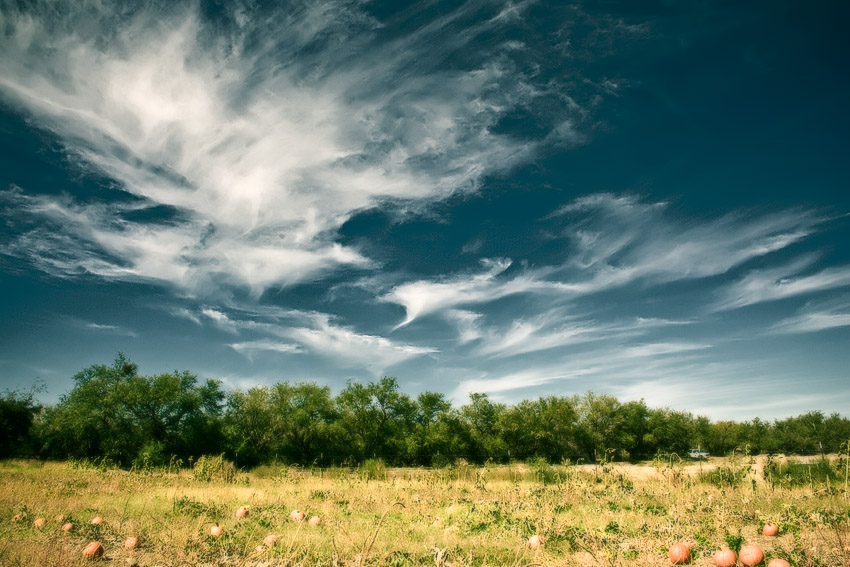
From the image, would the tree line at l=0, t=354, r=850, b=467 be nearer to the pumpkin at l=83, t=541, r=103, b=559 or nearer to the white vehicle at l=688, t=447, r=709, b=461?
the white vehicle at l=688, t=447, r=709, b=461

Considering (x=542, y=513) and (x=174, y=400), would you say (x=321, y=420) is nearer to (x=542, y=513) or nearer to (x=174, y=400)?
(x=174, y=400)

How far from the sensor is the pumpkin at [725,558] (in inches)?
249

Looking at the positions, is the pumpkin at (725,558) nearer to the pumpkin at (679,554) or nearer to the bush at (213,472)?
the pumpkin at (679,554)

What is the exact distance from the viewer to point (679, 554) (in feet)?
21.7

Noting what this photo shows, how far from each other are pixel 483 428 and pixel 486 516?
45657mm

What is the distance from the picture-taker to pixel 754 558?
6.18 m

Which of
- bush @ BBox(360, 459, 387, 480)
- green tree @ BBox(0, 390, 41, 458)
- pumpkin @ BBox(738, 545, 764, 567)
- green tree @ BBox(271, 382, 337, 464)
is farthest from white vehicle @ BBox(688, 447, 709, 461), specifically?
green tree @ BBox(0, 390, 41, 458)

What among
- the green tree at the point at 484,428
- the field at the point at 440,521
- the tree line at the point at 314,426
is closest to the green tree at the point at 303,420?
the tree line at the point at 314,426

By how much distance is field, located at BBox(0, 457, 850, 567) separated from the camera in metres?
6.71

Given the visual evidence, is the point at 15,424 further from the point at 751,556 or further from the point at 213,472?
the point at 751,556

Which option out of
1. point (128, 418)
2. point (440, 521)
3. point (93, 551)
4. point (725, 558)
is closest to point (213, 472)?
point (93, 551)

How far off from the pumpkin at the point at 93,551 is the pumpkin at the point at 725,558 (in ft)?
35.8

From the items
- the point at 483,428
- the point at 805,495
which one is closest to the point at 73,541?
the point at 805,495

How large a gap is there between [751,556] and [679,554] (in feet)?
3.37
